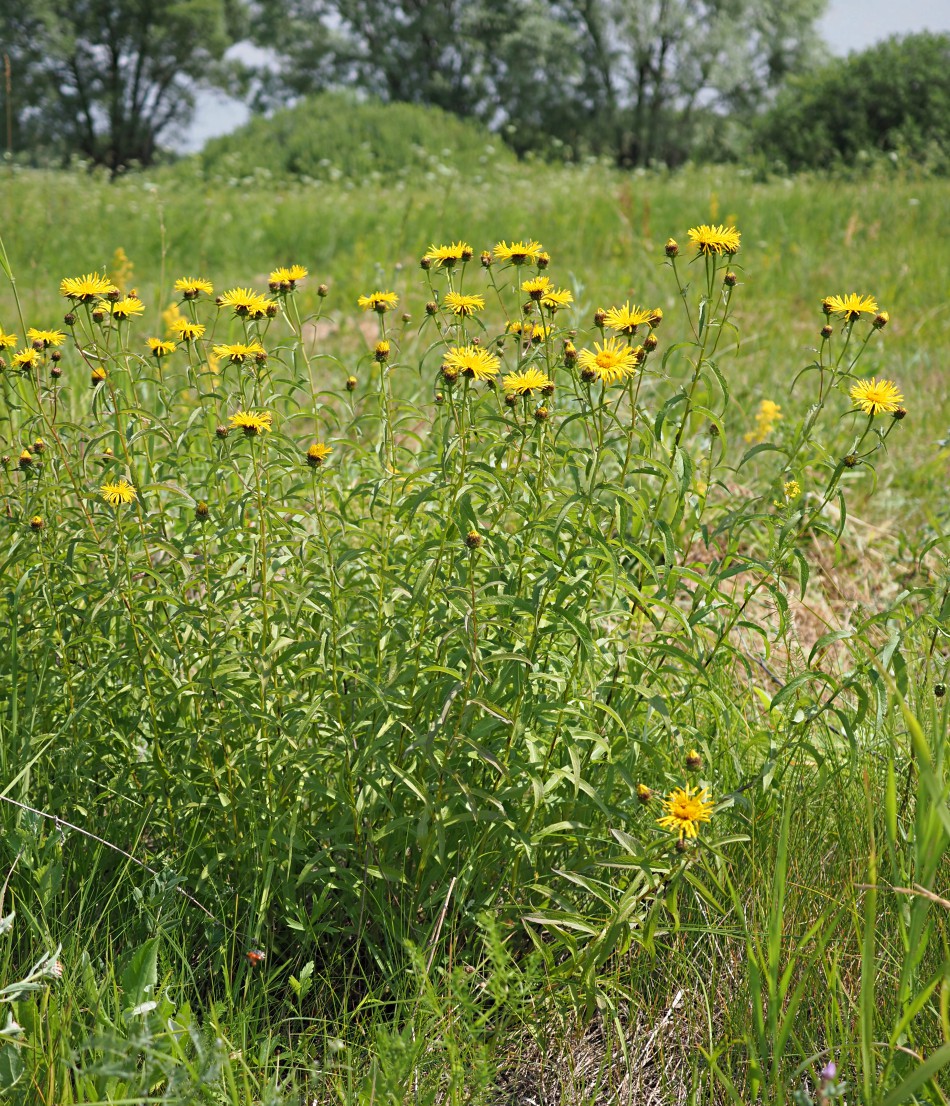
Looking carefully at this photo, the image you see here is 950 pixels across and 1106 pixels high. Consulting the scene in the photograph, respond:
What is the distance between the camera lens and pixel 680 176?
499 inches

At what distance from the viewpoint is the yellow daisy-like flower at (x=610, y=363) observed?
1.43 metres

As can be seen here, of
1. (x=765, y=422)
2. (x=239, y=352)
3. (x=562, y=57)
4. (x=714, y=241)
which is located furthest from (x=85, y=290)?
(x=562, y=57)

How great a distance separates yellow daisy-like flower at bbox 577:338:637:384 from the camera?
1.43 metres

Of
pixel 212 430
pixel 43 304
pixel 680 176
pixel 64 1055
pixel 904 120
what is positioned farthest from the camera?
pixel 904 120

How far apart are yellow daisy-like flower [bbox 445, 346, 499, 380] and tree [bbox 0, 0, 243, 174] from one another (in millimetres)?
27645

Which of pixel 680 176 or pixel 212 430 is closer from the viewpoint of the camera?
pixel 212 430

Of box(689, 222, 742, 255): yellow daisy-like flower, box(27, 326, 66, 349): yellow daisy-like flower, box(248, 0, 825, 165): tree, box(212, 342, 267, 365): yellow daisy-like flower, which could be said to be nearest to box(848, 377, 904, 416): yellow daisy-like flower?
box(689, 222, 742, 255): yellow daisy-like flower

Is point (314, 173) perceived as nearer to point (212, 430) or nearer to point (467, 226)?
point (467, 226)

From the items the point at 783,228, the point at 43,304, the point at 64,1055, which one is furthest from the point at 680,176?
the point at 64,1055

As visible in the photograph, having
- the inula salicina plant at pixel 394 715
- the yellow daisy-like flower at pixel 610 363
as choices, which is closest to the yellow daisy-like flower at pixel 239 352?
the inula salicina plant at pixel 394 715

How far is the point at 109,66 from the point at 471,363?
105 ft

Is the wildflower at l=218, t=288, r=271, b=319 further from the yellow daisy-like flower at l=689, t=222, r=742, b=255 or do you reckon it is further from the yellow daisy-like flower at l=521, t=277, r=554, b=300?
the yellow daisy-like flower at l=689, t=222, r=742, b=255

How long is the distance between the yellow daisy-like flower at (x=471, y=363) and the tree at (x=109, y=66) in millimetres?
27645

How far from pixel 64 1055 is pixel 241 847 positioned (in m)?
0.38
